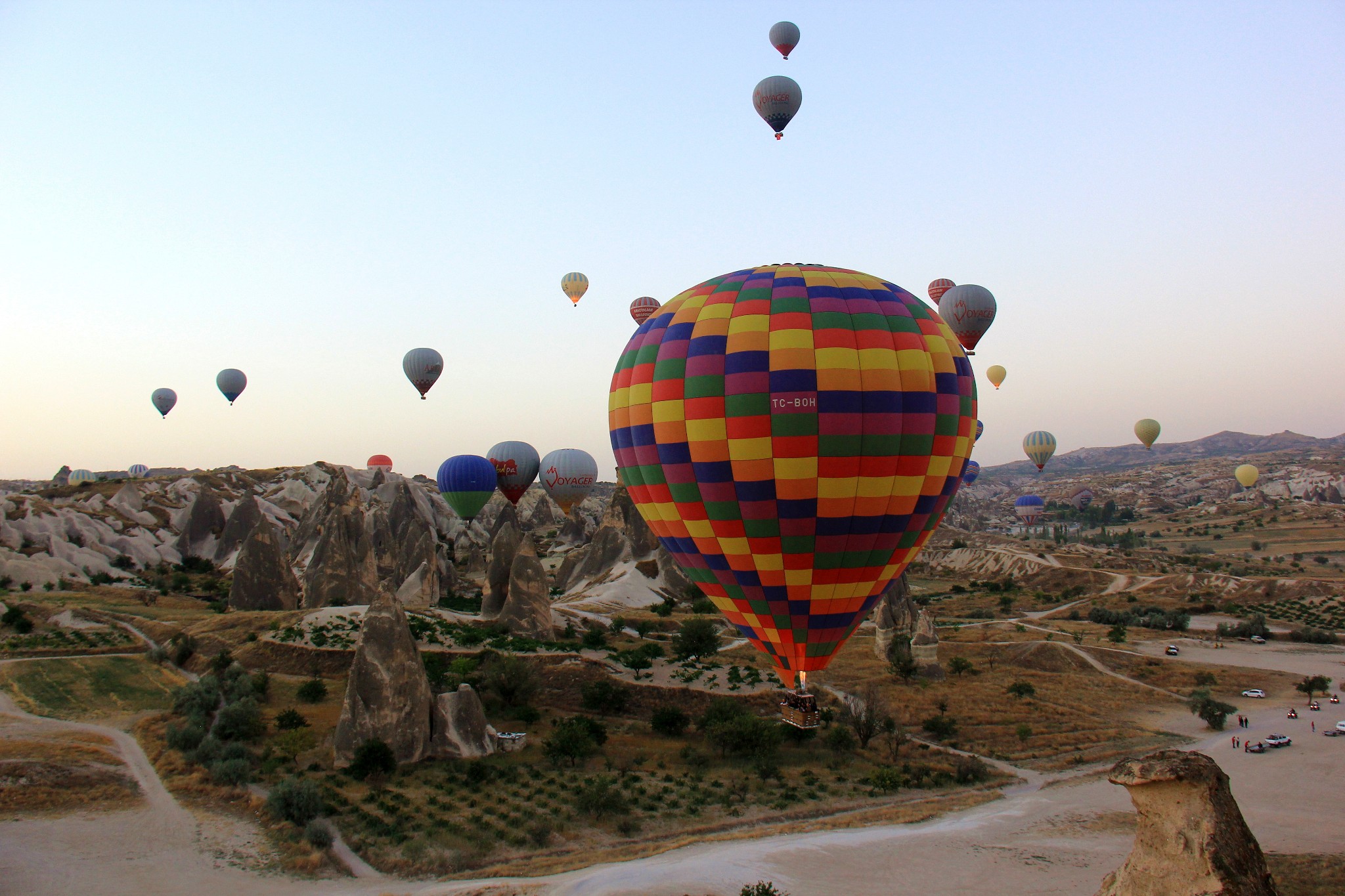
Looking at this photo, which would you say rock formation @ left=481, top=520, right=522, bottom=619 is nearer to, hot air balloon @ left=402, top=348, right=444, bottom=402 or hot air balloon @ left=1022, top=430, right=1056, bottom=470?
hot air balloon @ left=402, top=348, right=444, bottom=402

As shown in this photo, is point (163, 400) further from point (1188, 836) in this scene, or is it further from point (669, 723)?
point (1188, 836)

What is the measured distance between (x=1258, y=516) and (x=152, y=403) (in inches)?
6448

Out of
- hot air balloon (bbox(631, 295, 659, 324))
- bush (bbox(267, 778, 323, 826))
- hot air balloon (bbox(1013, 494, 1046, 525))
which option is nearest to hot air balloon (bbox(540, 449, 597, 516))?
hot air balloon (bbox(631, 295, 659, 324))

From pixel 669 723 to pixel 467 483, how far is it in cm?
3161

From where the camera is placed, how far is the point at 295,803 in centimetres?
2002

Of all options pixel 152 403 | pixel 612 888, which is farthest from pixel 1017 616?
pixel 152 403

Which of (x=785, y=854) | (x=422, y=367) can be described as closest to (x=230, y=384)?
(x=422, y=367)

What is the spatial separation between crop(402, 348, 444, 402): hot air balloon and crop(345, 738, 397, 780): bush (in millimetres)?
37213

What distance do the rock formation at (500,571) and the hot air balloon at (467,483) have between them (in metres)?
14.0

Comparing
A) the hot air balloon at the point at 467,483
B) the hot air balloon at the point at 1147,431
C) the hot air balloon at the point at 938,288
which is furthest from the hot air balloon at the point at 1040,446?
the hot air balloon at the point at 467,483

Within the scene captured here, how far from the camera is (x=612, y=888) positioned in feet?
51.1

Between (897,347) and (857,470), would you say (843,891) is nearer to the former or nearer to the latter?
(857,470)

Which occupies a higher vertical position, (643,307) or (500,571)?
(643,307)

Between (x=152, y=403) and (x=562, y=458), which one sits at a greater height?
(x=152, y=403)
